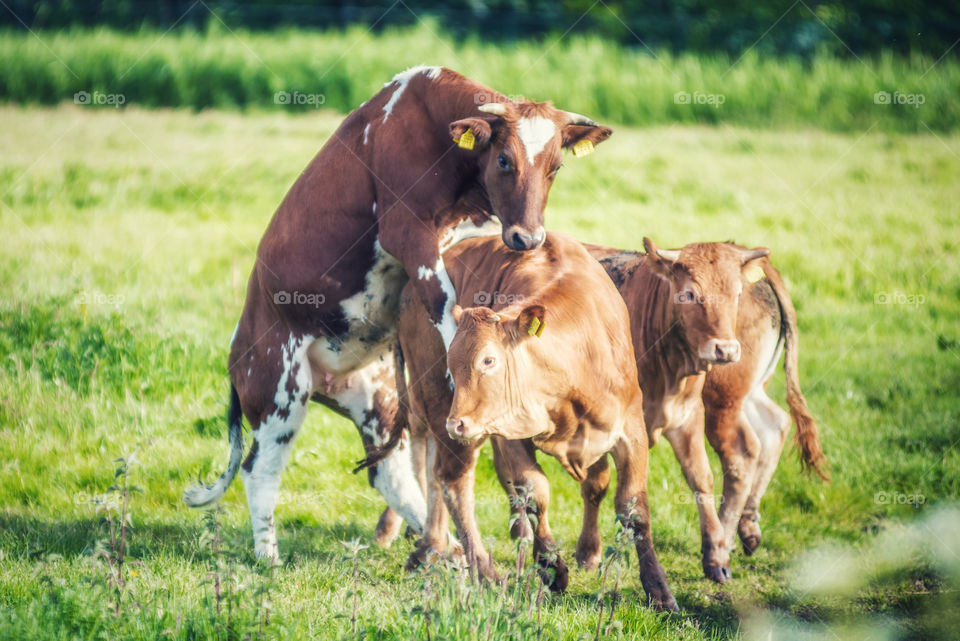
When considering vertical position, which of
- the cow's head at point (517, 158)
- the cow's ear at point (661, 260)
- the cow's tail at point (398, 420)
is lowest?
the cow's tail at point (398, 420)

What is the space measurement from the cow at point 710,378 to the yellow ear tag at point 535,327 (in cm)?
111

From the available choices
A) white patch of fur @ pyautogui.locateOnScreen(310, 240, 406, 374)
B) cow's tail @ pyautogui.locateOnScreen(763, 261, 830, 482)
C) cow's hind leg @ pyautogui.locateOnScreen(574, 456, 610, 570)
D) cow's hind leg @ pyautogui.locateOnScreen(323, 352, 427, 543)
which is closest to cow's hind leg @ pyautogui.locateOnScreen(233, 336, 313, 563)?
white patch of fur @ pyautogui.locateOnScreen(310, 240, 406, 374)

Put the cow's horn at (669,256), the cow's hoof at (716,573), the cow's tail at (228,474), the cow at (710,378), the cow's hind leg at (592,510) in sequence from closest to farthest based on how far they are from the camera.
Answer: the cow at (710,378) → the cow's hind leg at (592,510) → the cow's horn at (669,256) → the cow's hoof at (716,573) → the cow's tail at (228,474)

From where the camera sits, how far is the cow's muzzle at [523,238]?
656 cm

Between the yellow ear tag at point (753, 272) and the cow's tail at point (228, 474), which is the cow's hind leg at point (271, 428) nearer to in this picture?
the cow's tail at point (228, 474)

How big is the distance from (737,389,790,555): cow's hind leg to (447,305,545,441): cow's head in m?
2.81

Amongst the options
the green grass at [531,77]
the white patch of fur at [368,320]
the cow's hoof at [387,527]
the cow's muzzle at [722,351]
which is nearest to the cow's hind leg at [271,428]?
the white patch of fur at [368,320]

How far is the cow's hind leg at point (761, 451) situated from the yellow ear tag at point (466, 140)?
10.8ft

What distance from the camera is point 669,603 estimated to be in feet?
22.5

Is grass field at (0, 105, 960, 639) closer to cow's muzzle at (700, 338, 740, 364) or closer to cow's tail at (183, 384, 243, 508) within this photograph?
cow's tail at (183, 384, 243, 508)

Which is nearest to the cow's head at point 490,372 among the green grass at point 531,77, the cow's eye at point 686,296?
the cow's eye at point 686,296

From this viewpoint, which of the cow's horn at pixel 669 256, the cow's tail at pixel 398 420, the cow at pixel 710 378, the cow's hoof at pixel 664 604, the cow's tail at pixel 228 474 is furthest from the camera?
the cow's tail at pixel 228 474

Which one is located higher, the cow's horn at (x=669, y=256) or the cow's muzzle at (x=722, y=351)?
the cow's horn at (x=669, y=256)

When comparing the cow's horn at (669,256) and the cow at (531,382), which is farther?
the cow's horn at (669,256)
